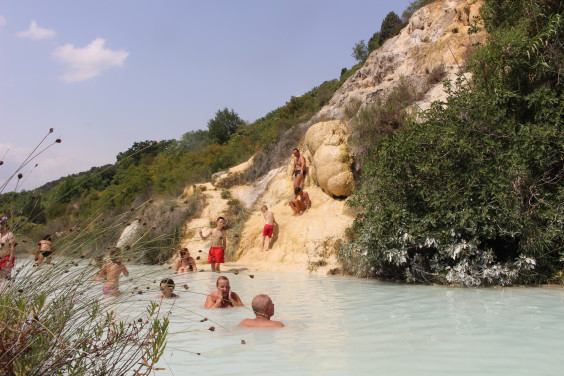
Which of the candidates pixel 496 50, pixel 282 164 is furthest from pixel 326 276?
pixel 282 164

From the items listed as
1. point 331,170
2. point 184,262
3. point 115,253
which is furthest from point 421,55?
point 115,253

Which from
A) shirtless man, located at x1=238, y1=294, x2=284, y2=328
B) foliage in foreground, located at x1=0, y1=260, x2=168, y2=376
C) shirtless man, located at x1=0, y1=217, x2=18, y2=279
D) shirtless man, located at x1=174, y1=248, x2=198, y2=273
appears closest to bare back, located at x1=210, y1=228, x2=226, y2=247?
shirtless man, located at x1=238, y1=294, x2=284, y2=328

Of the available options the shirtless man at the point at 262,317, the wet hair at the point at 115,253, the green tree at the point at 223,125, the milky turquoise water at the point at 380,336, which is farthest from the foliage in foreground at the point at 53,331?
the green tree at the point at 223,125

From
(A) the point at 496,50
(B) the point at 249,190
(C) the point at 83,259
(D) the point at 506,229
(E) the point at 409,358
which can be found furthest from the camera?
(B) the point at 249,190

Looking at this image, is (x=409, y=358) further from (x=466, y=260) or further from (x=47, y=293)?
(x=466, y=260)

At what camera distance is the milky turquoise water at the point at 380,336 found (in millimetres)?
4176

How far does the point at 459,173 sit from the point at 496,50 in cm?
281

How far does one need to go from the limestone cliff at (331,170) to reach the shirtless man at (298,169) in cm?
32

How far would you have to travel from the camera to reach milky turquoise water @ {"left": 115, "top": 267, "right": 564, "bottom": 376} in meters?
4.18

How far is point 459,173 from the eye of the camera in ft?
31.4

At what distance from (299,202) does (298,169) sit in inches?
64.5

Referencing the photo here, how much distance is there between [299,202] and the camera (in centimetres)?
1547

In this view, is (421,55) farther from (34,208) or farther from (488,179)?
(34,208)

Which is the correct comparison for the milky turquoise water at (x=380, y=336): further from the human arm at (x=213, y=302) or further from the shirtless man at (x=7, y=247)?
the shirtless man at (x=7, y=247)
